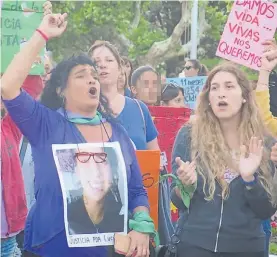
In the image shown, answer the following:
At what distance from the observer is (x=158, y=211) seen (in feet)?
12.1

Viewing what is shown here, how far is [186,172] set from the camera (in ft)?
9.98

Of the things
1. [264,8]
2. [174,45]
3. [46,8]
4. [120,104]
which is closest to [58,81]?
[46,8]

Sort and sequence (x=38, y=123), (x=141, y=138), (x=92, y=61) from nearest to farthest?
(x=38, y=123), (x=92, y=61), (x=141, y=138)

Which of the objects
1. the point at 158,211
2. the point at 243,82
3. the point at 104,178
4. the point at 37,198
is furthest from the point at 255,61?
the point at 37,198

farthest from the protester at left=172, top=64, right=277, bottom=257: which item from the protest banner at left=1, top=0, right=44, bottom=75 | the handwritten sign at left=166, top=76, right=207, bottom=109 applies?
the handwritten sign at left=166, top=76, right=207, bottom=109

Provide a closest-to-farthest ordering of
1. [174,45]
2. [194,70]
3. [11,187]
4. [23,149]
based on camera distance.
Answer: [11,187], [23,149], [194,70], [174,45]

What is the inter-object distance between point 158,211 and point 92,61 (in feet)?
3.33

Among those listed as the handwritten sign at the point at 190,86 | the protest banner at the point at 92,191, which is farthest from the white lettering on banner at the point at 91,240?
the handwritten sign at the point at 190,86

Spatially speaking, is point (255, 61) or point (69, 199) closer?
point (69, 199)

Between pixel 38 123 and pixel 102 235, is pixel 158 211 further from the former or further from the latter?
pixel 38 123

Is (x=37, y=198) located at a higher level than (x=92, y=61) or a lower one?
lower

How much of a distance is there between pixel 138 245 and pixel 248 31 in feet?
5.68

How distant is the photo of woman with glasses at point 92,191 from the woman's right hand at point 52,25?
0.53 m

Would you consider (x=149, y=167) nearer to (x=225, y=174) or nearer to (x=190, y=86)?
(x=225, y=174)
